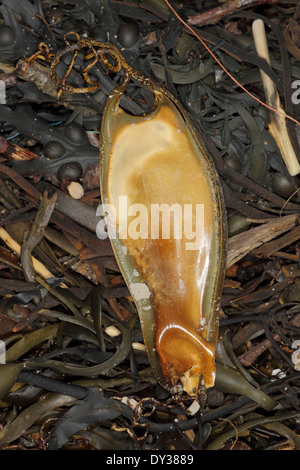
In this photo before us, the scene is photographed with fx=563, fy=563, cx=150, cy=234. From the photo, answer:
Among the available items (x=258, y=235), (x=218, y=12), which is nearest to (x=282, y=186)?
(x=258, y=235)

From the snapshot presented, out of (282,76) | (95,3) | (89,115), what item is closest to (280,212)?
(282,76)

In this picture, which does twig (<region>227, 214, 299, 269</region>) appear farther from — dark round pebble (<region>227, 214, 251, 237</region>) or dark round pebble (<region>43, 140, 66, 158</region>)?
dark round pebble (<region>43, 140, 66, 158</region>)

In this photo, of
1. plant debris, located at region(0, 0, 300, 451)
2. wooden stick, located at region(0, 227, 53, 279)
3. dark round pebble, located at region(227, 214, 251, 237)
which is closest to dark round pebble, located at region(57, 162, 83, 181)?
plant debris, located at region(0, 0, 300, 451)

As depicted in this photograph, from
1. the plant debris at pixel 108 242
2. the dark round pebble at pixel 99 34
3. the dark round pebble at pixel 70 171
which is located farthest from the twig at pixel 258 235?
the dark round pebble at pixel 99 34

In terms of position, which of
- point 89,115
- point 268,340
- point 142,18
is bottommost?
point 268,340

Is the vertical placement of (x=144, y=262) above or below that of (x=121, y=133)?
below

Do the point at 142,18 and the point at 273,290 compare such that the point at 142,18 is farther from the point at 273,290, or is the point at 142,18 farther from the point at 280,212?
the point at 273,290
